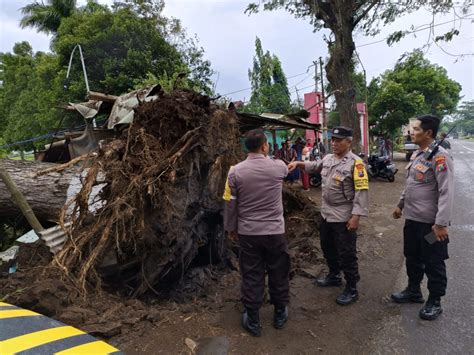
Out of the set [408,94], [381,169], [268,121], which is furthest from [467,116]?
[268,121]

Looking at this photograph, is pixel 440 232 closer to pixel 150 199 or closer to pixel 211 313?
pixel 211 313

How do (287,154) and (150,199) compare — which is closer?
(150,199)

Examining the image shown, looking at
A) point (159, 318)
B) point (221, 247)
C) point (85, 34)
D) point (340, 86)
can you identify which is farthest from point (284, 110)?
point (159, 318)

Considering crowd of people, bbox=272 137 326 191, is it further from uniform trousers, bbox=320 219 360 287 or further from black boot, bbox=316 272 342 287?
uniform trousers, bbox=320 219 360 287

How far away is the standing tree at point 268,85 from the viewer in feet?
72.2

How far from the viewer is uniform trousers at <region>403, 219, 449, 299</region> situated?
2943 millimetres

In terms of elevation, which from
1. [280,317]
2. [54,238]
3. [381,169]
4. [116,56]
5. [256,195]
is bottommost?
[280,317]

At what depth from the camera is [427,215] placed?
3029mm

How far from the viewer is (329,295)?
3551mm

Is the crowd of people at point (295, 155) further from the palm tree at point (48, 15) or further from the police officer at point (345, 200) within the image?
the palm tree at point (48, 15)

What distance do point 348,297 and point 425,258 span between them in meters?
0.84

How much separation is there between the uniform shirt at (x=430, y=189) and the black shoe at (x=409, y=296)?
779mm

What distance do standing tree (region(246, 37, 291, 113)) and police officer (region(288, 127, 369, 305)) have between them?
17388 millimetres

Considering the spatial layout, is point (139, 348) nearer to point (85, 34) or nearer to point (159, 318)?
point (159, 318)
